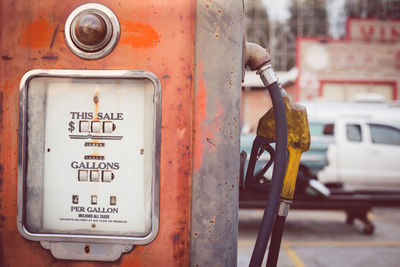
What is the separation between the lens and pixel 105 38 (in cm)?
144

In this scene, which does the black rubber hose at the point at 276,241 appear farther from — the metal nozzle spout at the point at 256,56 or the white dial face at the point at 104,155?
the metal nozzle spout at the point at 256,56

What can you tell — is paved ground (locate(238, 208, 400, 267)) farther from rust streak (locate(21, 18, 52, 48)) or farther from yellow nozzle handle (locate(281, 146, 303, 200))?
rust streak (locate(21, 18, 52, 48))

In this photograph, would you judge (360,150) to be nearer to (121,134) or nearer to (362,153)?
(362,153)

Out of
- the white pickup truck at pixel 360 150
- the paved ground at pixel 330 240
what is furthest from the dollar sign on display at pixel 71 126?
the white pickup truck at pixel 360 150

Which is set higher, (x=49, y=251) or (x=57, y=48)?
(x=57, y=48)

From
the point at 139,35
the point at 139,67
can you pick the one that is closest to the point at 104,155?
the point at 139,67

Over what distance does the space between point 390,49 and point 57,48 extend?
17284mm

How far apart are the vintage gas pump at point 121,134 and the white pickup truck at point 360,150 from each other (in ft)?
21.4

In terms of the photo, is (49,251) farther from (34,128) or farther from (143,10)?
(143,10)

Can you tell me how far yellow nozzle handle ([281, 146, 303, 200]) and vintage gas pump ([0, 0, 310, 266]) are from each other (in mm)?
255

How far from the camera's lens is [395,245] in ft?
18.9

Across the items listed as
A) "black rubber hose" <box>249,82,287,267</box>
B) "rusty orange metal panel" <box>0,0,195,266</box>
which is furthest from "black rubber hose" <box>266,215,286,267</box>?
"rusty orange metal panel" <box>0,0,195,266</box>

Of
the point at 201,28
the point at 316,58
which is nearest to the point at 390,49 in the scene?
the point at 316,58

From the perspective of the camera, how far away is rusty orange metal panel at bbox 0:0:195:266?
4.79 ft
